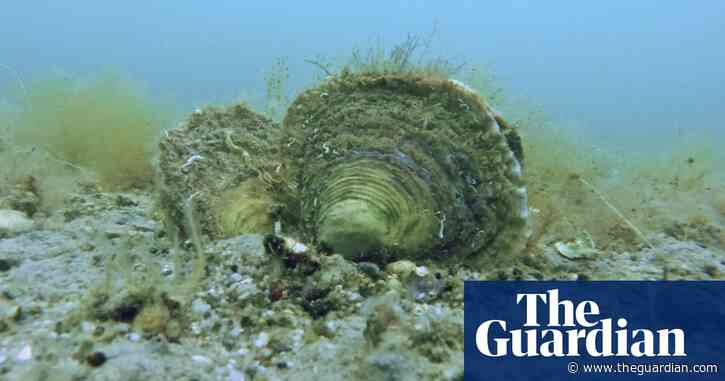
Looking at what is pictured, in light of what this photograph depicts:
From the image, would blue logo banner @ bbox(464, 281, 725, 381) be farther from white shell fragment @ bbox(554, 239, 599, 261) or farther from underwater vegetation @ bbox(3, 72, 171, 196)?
underwater vegetation @ bbox(3, 72, 171, 196)

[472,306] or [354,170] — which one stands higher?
[354,170]

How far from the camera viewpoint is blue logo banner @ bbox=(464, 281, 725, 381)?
2.08 meters

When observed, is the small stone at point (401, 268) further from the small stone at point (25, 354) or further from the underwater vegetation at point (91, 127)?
the underwater vegetation at point (91, 127)

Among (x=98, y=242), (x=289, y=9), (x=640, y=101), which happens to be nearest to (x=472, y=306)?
(x=98, y=242)

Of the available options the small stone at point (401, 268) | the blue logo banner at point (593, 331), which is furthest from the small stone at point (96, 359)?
the small stone at point (401, 268)

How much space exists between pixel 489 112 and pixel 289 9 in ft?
574

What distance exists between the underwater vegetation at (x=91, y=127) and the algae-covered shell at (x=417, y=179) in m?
4.05

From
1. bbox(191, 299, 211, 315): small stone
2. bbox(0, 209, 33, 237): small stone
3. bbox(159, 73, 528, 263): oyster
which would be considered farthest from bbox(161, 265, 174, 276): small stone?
bbox(0, 209, 33, 237): small stone

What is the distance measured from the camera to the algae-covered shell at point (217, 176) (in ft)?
12.4

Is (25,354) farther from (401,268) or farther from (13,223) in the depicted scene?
(13,223)

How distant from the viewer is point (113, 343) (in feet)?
6.06

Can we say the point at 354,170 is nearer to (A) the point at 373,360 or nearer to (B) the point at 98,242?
(A) the point at 373,360

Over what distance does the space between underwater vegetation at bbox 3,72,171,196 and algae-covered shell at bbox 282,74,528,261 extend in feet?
13.3

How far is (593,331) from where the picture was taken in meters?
2.32
